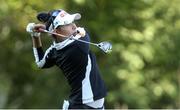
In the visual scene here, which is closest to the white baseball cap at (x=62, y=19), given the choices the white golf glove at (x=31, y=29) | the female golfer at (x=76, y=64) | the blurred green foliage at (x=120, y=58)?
the female golfer at (x=76, y=64)

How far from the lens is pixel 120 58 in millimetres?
12812

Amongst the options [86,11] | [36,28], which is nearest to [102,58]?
[86,11]

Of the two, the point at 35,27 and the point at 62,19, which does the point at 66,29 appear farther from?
the point at 35,27

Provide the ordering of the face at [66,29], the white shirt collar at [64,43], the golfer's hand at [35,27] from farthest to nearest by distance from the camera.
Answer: the golfer's hand at [35,27]
the face at [66,29]
the white shirt collar at [64,43]

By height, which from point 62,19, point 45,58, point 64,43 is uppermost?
point 62,19

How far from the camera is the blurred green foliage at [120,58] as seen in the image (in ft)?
38.8

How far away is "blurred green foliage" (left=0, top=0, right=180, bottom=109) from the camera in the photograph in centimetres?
1181

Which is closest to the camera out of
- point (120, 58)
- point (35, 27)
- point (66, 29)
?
point (66, 29)

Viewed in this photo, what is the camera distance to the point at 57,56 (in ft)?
20.9

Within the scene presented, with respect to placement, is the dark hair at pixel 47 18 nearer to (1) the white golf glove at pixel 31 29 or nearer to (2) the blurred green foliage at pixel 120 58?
(1) the white golf glove at pixel 31 29

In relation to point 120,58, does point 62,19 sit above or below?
above

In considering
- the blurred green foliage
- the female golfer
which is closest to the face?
the female golfer

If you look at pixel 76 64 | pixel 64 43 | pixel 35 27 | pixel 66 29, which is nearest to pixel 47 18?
pixel 35 27

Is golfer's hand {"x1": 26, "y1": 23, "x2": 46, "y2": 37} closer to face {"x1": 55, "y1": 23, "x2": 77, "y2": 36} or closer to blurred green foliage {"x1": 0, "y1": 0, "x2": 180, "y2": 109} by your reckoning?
face {"x1": 55, "y1": 23, "x2": 77, "y2": 36}
